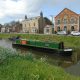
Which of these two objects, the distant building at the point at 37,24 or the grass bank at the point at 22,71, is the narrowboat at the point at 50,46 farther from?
the distant building at the point at 37,24

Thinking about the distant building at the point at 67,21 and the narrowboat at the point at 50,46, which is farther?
the distant building at the point at 67,21

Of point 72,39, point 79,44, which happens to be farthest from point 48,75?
point 72,39

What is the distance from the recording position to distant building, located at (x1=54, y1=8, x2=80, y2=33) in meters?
73.9

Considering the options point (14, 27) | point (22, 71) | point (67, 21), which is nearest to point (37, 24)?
point (67, 21)

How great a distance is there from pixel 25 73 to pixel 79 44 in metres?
36.3

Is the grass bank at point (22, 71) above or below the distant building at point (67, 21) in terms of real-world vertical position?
below

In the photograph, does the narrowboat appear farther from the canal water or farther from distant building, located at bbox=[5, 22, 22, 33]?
distant building, located at bbox=[5, 22, 22, 33]

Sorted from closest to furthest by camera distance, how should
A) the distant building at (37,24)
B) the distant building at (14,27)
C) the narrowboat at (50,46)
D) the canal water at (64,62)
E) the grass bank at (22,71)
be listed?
the grass bank at (22,71)
the canal water at (64,62)
the narrowboat at (50,46)
the distant building at (37,24)
the distant building at (14,27)

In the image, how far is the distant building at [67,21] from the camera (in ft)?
243

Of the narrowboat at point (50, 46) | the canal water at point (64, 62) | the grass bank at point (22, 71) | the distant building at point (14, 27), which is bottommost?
the canal water at point (64, 62)

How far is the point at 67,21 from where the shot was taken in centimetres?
7725

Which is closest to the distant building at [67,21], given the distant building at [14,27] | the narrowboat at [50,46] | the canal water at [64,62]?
the narrowboat at [50,46]

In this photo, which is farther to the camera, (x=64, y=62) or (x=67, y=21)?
(x=67, y=21)

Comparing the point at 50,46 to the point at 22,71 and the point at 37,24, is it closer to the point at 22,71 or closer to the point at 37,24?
the point at 22,71
